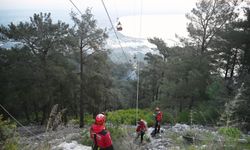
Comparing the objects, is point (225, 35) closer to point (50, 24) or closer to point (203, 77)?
point (203, 77)

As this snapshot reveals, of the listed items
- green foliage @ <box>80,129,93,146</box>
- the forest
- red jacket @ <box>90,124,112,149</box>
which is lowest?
green foliage @ <box>80,129,93,146</box>

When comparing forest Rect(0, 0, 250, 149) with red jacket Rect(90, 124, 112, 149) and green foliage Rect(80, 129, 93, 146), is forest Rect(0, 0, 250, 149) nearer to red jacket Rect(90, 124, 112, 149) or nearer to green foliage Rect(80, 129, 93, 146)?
green foliage Rect(80, 129, 93, 146)

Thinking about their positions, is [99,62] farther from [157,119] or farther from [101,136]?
[101,136]

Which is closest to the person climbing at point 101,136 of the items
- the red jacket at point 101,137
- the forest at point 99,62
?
the red jacket at point 101,137

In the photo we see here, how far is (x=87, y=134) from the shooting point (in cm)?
1220

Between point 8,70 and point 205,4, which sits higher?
point 205,4

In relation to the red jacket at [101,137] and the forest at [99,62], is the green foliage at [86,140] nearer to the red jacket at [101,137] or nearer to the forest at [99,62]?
the red jacket at [101,137]

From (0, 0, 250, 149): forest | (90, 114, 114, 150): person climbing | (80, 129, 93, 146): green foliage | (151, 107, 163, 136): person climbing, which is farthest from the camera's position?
(0, 0, 250, 149): forest

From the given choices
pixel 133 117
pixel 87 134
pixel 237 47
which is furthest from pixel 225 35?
pixel 87 134

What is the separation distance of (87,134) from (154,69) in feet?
110

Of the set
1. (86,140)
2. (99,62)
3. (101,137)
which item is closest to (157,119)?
(86,140)

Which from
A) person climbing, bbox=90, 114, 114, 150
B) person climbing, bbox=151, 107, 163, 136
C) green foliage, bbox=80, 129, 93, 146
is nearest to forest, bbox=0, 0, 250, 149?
person climbing, bbox=151, 107, 163, 136

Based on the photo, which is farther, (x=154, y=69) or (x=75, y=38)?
(x=154, y=69)

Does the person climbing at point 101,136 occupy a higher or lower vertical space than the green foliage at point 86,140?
higher
